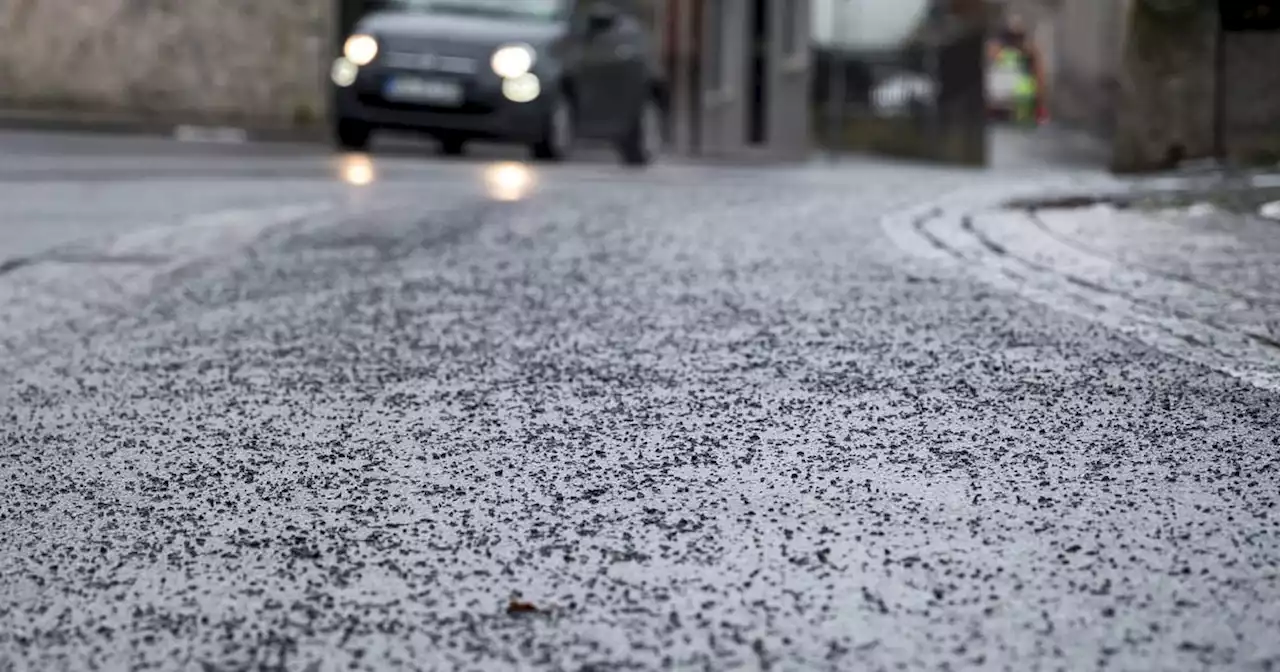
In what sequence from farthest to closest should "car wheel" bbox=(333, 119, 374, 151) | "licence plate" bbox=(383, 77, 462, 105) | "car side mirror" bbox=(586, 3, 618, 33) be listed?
"car side mirror" bbox=(586, 3, 618, 33), "car wheel" bbox=(333, 119, 374, 151), "licence plate" bbox=(383, 77, 462, 105)

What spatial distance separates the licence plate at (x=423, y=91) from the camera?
1681 cm

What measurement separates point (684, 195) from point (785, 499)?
8.01m

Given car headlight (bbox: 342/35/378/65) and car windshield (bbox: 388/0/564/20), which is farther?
car windshield (bbox: 388/0/564/20)

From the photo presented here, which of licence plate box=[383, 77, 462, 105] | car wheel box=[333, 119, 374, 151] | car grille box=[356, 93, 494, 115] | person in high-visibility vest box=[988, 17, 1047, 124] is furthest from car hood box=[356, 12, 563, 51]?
person in high-visibility vest box=[988, 17, 1047, 124]

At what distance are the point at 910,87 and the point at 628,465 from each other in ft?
78.4

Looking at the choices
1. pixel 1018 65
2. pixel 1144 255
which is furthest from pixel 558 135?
pixel 1018 65

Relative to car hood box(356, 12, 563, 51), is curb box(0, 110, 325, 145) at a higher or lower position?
lower

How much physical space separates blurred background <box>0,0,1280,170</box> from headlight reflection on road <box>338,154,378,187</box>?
438 centimetres

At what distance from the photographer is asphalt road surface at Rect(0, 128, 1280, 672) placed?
283 cm

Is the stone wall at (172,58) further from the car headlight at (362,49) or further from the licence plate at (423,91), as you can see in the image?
the licence plate at (423,91)

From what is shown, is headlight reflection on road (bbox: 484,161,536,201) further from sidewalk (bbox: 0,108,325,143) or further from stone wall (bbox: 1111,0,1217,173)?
sidewalk (bbox: 0,108,325,143)

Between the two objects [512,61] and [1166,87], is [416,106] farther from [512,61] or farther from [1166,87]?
[1166,87]

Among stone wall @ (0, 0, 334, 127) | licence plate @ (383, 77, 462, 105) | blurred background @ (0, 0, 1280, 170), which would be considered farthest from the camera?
stone wall @ (0, 0, 334, 127)

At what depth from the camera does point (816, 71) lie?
29734 millimetres
